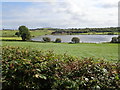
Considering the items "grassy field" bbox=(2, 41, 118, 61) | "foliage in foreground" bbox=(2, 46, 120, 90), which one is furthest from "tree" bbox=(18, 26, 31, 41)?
"foliage in foreground" bbox=(2, 46, 120, 90)

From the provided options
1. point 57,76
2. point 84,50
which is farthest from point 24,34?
point 57,76

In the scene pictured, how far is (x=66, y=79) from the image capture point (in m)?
3.56

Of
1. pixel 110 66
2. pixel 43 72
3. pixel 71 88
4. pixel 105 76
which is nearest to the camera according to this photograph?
pixel 71 88

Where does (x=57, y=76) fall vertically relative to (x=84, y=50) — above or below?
above

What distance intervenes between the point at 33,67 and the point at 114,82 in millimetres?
1845

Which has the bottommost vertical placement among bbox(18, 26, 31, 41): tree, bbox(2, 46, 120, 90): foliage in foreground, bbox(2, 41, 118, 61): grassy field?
bbox(2, 41, 118, 61): grassy field

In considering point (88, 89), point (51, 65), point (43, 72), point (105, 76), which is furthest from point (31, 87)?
point (105, 76)

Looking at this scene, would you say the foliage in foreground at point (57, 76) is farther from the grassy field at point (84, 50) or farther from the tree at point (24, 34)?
the tree at point (24, 34)

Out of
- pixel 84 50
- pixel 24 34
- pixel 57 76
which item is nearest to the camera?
pixel 57 76

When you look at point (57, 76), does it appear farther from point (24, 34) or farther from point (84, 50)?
point (24, 34)

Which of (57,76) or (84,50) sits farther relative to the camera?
(84,50)

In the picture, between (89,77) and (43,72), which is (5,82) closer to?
(43,72)

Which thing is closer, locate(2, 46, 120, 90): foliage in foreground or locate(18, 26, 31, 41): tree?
locate(2, 46, 120, 90): foliage in foreground

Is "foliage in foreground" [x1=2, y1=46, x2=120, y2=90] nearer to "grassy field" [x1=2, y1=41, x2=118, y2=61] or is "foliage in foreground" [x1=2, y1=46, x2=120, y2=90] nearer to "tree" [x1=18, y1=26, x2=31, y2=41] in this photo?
"grassy field" [x1=2, y1=41, x2=118, y2=61]
